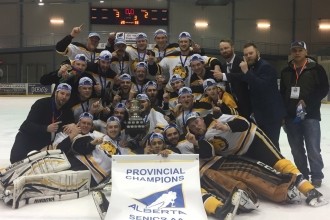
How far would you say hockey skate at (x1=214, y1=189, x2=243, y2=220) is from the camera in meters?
2.94

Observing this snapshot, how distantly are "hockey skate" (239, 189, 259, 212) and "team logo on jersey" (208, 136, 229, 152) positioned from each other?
2.24 feet

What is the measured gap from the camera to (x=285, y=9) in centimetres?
2431

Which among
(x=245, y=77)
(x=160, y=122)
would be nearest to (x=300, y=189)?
(x=245, y=77)

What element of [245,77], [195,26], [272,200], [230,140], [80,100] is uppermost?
[195,26]

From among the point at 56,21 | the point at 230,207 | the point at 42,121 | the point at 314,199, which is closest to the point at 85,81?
the point at 42,121

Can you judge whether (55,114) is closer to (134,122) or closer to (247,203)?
(134,122)

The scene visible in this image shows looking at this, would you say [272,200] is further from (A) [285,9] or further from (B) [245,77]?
(A) [285,9]

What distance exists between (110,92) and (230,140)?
173cm

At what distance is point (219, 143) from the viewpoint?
12.3 ft

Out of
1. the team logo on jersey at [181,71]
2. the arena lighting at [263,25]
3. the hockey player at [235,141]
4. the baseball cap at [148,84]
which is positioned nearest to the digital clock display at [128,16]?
the arena lighting at [263,25]

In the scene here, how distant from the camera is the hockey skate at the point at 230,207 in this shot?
2.94 m

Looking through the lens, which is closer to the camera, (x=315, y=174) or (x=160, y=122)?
(x=315, y=174)

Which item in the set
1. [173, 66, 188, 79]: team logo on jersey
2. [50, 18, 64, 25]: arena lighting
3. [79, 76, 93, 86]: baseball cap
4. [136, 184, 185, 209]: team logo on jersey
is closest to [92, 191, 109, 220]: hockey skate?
[136, 184, 185, 209]: team logo on jersey

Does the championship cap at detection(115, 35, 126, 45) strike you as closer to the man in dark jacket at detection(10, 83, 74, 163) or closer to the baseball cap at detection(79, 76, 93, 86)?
the baseball cap at detection(79, 76, 93, 86)
